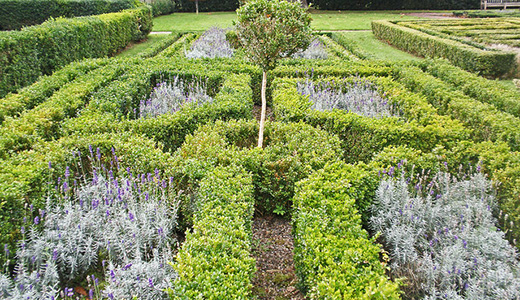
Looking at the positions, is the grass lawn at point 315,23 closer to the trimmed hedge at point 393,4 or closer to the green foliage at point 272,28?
the trimmed hedge at point 393,4

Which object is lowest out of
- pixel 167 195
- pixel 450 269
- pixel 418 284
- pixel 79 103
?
pixel 418 284

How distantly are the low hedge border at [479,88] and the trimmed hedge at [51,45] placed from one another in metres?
10.8

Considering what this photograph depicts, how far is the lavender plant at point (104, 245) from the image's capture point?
2.83m

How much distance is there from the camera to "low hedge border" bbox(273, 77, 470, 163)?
5.32 m

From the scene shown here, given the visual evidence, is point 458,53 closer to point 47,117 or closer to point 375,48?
point 375,48

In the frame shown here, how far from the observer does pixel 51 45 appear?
10.1m

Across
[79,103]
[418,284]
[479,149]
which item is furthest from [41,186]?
[479,149]

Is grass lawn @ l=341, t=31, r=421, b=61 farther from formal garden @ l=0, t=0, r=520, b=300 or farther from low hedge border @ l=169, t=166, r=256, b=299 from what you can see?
low hedge border @ l=169, t=166, r=256, b=299

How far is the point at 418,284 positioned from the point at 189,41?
13.4 m

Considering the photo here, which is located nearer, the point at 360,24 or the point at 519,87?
the point at 519,87

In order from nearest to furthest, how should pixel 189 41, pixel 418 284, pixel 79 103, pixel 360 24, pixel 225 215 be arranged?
1. pixel 418 284
2. pixel 225 215
3. pixel 79 103
4. pixel 189 41
5. pixel 360 24

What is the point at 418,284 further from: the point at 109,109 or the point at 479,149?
the point at 109,109

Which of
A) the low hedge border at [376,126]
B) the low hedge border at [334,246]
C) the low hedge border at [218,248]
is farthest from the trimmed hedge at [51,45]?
the low hedge border at [334,246]

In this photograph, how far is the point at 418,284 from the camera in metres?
3.14
